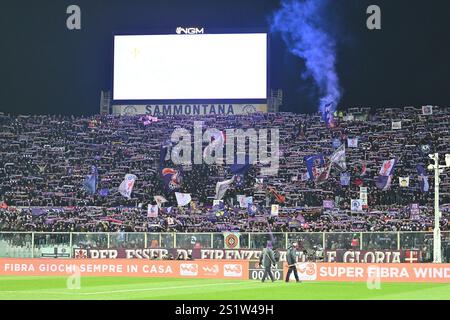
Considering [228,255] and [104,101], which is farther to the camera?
[104,101]

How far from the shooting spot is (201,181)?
193ft

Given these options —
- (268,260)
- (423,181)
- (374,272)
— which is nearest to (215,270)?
(268,260)

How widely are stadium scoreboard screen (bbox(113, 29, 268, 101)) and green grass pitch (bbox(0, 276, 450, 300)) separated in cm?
2593

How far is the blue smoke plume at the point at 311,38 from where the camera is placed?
211ft

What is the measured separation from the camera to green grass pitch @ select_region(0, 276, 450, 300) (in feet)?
92.2

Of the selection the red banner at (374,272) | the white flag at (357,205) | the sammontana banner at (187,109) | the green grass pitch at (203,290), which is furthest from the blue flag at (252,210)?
the red banner at (374,272)

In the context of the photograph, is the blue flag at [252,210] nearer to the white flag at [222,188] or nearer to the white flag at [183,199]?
the white flag at [222,188]

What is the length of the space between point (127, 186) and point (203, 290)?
28648 mm

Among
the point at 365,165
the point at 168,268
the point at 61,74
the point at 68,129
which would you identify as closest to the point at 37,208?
the point at 68,129

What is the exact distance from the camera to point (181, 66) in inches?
2427

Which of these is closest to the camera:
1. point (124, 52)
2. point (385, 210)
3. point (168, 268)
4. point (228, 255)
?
point (168, 268)

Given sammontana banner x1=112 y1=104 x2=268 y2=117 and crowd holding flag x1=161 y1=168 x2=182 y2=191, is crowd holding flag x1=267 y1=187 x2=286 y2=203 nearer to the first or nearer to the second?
sammontana banner x1=112 y1=104 x2=268 y2=117

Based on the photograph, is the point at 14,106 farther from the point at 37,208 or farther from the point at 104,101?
the point at 37,208

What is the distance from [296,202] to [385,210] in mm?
6092
